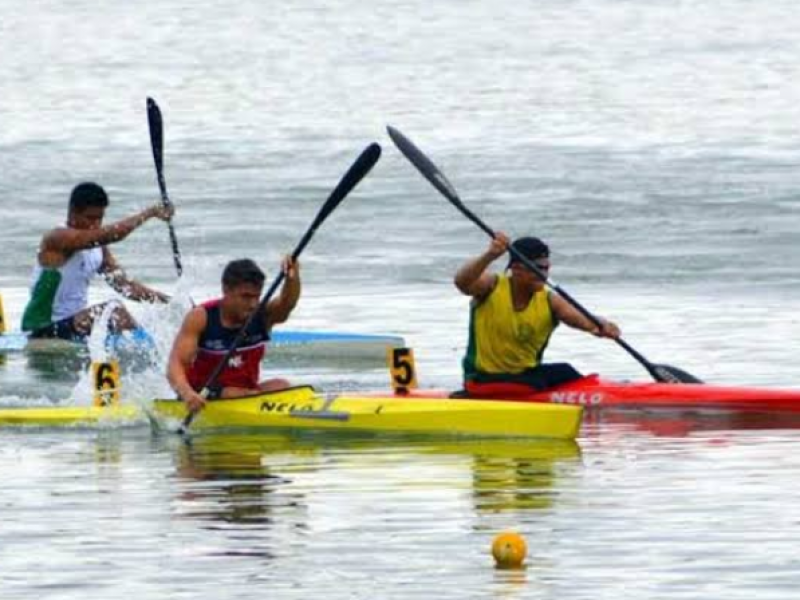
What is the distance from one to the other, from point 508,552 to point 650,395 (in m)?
6.05

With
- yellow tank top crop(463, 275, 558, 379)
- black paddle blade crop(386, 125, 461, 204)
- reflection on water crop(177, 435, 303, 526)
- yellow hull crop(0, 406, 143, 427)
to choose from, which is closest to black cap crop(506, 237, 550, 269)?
yellow tank top crop(463, 275, 558, 379)

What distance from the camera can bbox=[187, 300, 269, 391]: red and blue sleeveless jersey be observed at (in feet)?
64.9

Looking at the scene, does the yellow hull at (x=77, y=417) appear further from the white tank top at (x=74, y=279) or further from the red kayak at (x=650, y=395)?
the white tank top at (x=74, y=279)

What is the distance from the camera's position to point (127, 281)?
2523cm

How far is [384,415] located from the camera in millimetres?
19562

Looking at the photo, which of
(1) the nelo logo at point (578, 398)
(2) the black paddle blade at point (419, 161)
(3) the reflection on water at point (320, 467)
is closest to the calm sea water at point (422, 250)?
(3) the reflection on water at point (320, 467)

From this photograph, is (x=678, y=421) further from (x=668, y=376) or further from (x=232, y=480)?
(x=232, y=480)

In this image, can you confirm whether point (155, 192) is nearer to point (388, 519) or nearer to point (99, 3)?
point (388, 519)

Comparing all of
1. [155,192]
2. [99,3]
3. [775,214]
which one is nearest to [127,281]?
[775,214]

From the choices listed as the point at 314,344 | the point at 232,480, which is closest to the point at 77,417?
the point at 232,480

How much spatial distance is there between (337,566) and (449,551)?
24.0 inches

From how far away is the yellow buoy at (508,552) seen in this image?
14688 mm

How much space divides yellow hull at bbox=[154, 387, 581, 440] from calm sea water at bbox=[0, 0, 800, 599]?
18 cm

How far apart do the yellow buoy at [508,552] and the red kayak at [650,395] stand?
18.2 ft
